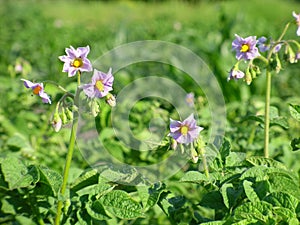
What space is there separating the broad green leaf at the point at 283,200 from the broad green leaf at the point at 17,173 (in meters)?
0.55

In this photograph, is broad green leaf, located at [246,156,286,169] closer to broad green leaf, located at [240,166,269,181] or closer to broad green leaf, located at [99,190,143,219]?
broad green leaf, located at [240,166,269,181]

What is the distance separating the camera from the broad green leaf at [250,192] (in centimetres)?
129

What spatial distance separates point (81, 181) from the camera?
148cm

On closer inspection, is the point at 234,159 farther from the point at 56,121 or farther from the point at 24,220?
the point at 24,220

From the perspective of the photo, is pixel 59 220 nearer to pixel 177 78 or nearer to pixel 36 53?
pixel 177 78

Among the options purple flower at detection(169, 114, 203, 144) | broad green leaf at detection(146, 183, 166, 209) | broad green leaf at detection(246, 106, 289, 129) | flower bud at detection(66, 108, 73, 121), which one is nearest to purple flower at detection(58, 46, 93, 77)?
flower bud at detection(66, 108, 73, 121)

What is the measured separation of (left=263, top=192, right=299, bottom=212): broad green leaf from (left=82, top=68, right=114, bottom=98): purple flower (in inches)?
17.7

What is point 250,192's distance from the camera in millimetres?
1309

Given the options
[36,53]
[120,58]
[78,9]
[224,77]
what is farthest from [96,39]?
[78,9]

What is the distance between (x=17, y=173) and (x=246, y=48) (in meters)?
0.67

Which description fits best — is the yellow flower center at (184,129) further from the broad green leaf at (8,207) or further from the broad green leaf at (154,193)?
the broad green leaf at (8,207)

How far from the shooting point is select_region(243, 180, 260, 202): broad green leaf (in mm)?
1292

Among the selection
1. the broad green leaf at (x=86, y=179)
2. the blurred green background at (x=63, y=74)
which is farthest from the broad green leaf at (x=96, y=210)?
the blurred green background at (x=63, y=74)

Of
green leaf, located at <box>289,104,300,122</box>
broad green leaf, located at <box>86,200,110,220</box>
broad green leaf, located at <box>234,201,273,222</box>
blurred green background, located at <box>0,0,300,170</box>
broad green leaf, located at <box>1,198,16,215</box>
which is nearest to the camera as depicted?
broad green leaf, located at <box>234,201,273,222</box>
